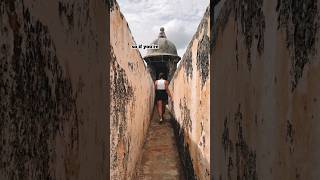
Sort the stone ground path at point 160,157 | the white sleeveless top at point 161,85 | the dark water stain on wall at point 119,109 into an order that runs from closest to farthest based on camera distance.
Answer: the dark water stain on wall at point 119,109 → the stone ground path at point 160,157 → the white sleeveless top at point 161,85

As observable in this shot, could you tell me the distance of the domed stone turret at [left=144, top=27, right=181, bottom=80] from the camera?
13.7m

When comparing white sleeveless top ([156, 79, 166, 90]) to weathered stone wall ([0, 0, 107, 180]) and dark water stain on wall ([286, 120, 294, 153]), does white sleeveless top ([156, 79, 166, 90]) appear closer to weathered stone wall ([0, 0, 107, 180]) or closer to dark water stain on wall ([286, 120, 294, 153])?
weathered stone wall ([0, 0, 107, 180])

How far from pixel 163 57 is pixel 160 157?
753cm

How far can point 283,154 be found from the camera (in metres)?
1.11

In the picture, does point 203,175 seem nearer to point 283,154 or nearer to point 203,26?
point 203,26

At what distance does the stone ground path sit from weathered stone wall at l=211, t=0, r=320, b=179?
3.71m

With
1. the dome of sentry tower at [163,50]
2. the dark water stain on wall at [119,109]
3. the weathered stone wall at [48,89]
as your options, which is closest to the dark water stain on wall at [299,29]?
the weathered stone wall at [48,89]

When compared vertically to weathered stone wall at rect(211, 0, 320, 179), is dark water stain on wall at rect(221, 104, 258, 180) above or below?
below

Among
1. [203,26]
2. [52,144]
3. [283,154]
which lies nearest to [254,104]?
[283,154]

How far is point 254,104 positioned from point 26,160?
789 millimetres

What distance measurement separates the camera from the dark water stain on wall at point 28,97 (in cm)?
95

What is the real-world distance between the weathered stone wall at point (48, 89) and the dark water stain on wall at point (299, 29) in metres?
0.69

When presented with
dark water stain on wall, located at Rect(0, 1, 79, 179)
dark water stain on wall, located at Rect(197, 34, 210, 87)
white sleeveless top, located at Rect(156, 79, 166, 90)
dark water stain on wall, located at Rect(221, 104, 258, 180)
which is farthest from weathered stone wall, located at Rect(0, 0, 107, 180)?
white sleeveless top, located at Rect(156, 79, 166, 90)

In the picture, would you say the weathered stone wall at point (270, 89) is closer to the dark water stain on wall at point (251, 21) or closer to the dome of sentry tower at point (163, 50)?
the dark water stain on wall at point (251, 21)
